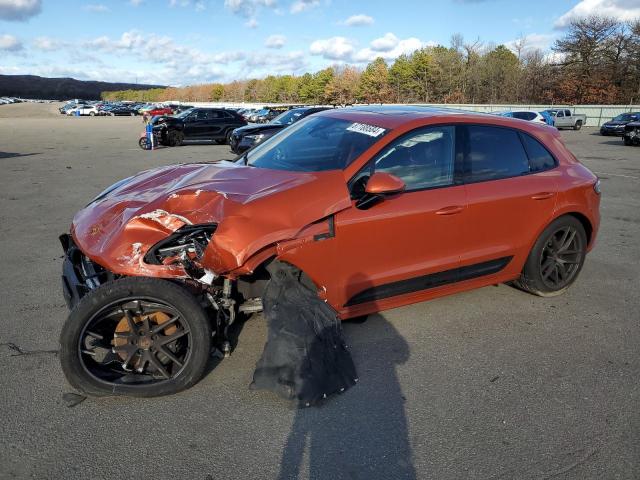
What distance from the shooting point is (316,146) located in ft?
13.0

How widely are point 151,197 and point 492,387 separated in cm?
260

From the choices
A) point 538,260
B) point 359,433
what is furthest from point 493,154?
point 359,433

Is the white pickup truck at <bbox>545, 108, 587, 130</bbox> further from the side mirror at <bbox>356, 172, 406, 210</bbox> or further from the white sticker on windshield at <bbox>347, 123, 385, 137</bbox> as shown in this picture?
the side mirror at <bbox>356, 172, 406, 210</bbox>

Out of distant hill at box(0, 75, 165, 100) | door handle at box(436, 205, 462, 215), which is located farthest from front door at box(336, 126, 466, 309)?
distant hill at box(0, 75, 165, 100)

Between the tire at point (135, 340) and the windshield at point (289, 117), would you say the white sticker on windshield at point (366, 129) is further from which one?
the windshield at point (289, 117)

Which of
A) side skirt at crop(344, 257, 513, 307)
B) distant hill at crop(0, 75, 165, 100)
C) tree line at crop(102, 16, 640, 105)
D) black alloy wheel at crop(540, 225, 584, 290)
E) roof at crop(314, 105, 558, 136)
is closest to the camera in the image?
side skirt at crop(344, 257, 513, 307)

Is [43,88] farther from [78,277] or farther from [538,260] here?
[538,260]

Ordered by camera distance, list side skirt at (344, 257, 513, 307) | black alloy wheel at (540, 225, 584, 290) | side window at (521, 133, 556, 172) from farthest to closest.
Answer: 1. black alloy wheel at (540, 225, 584, 290)
2. side window at (521, 133, 556, 172)
3. side skirt at (344, 257, 513, 307)

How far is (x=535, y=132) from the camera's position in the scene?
14.5 ft

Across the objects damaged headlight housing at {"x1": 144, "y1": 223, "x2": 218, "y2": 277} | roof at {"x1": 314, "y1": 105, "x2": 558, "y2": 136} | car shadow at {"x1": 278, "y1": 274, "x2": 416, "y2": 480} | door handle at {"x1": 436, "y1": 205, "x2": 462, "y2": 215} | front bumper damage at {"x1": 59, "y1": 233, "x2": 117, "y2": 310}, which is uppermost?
roof at {"x1": 314, "y1": 105, "x2": 558, "y2": 136}

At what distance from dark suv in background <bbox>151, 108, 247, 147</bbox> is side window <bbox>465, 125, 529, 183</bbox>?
18.6 metres

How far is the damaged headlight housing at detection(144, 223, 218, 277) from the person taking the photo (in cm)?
307

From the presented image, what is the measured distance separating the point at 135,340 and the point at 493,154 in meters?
3.05

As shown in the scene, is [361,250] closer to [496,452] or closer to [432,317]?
[432,317]
